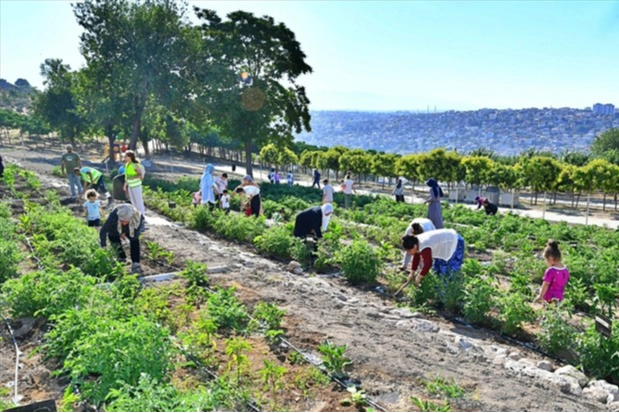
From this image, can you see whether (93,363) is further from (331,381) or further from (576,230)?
(576,230)

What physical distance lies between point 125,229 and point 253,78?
21.8 metres

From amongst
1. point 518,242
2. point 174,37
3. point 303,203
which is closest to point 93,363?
point 518,242

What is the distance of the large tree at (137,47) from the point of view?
27.2 metres

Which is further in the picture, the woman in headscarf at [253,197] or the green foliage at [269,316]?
the woman in headscarf at [253,197]

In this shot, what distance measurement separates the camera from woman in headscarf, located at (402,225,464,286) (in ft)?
22.7

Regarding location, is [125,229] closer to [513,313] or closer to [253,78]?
[513,313]

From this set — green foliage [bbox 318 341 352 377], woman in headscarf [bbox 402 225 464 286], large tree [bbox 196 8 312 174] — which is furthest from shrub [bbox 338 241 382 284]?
large tree [bbox 196 8 312 174]

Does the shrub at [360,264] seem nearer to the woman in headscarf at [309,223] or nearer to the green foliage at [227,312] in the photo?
the woman in headscarf at [309,223]

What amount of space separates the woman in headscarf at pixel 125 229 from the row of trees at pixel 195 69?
19.1m

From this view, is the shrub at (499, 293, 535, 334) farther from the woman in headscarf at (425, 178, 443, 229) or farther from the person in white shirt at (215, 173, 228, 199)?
the person in white shirt at (215, 173, 228, 199)

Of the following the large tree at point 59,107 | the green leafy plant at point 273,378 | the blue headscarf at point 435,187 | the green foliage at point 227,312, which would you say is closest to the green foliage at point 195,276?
the green foliage at point 227,312

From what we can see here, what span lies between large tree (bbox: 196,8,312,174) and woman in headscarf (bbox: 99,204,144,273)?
1904cm

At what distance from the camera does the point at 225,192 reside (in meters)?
13.9

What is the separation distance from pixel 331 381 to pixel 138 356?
171 centimetres
